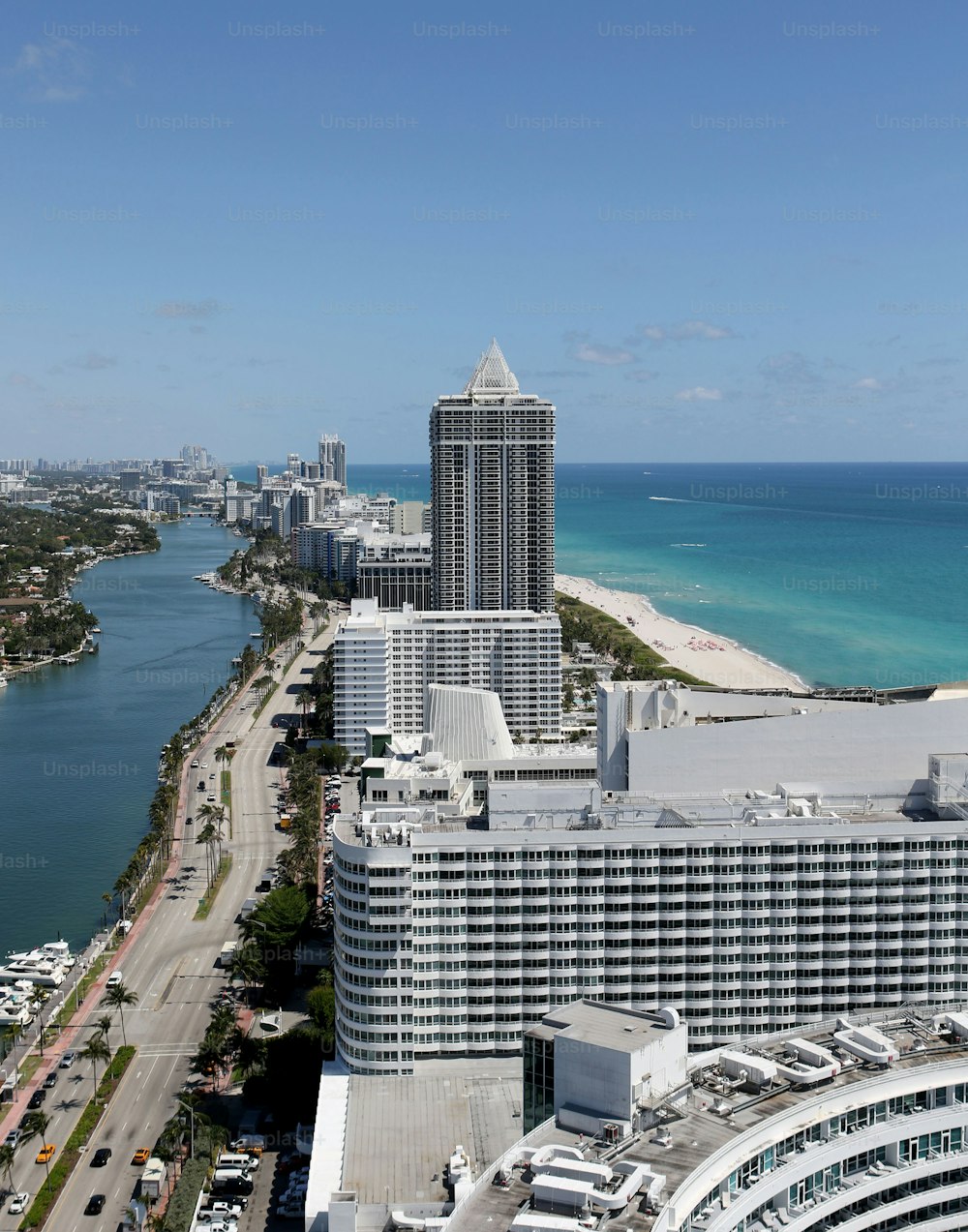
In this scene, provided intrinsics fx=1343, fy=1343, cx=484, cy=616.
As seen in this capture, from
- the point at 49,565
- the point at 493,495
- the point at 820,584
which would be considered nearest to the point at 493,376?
the point at 493,495

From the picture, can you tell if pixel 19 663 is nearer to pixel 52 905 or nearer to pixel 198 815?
pixel 198 815

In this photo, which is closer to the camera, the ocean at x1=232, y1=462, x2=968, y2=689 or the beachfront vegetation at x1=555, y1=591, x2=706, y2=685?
the beachfront vegetation at x1=555, y1=591, x2=706, y2=685

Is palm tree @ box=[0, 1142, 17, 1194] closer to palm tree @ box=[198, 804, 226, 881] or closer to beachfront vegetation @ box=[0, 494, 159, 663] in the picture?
palm tree @ box=[198, 804, 226, 881]

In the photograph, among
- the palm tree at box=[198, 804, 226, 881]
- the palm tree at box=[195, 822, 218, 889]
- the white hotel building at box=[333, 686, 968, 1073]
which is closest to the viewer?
the white hotel building at box=[333, 686, 968, 1073]

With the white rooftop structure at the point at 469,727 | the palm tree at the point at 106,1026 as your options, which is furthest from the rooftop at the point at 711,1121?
the white rooftop structure at the point at 469,727

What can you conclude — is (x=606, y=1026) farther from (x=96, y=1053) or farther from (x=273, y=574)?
(x=273, y=574)

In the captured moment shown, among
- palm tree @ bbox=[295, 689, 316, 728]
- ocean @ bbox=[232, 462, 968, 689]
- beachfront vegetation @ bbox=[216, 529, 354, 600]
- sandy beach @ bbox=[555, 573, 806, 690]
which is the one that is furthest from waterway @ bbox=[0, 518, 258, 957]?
ocean @ bbox=[232, 462, 968, 689]

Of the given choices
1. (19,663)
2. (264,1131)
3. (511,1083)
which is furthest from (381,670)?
(19,663)
